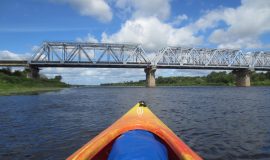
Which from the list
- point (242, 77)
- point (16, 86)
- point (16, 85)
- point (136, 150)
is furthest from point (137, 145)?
point (242, 77)

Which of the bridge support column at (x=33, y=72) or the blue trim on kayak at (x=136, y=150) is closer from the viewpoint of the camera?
the blue trim on kayak at (x=136, y=150)

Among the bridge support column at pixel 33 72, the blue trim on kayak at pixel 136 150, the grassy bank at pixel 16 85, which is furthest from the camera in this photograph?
the bridge support column at pixel 33 72

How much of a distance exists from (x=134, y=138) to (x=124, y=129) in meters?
1.19

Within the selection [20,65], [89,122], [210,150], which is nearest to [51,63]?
[20,65]

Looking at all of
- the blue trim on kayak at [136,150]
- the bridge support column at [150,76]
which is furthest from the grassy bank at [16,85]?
the blue trim on kayak at [136,150]

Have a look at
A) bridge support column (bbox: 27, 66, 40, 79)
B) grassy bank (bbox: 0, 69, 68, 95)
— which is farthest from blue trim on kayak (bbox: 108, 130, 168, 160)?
bridge support column (bbox: 27, 66, 40, 79)

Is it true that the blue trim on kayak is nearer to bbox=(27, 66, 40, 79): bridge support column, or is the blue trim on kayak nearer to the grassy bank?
the grassy bank

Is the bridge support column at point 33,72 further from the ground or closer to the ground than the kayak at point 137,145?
further from the ground

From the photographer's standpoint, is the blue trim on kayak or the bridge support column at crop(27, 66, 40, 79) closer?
the blue trim on kayak

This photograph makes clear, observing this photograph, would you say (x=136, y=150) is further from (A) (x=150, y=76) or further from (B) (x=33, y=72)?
(A) (x=150, y=76)

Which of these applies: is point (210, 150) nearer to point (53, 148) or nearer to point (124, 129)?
point (124, 129)

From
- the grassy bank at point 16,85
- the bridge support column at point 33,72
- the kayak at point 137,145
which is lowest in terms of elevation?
the kayak at point 137,145

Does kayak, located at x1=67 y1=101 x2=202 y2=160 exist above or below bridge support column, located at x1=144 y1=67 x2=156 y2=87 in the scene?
below

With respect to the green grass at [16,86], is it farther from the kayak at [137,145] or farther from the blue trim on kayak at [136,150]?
the blue trim on kayak at [136,150]
